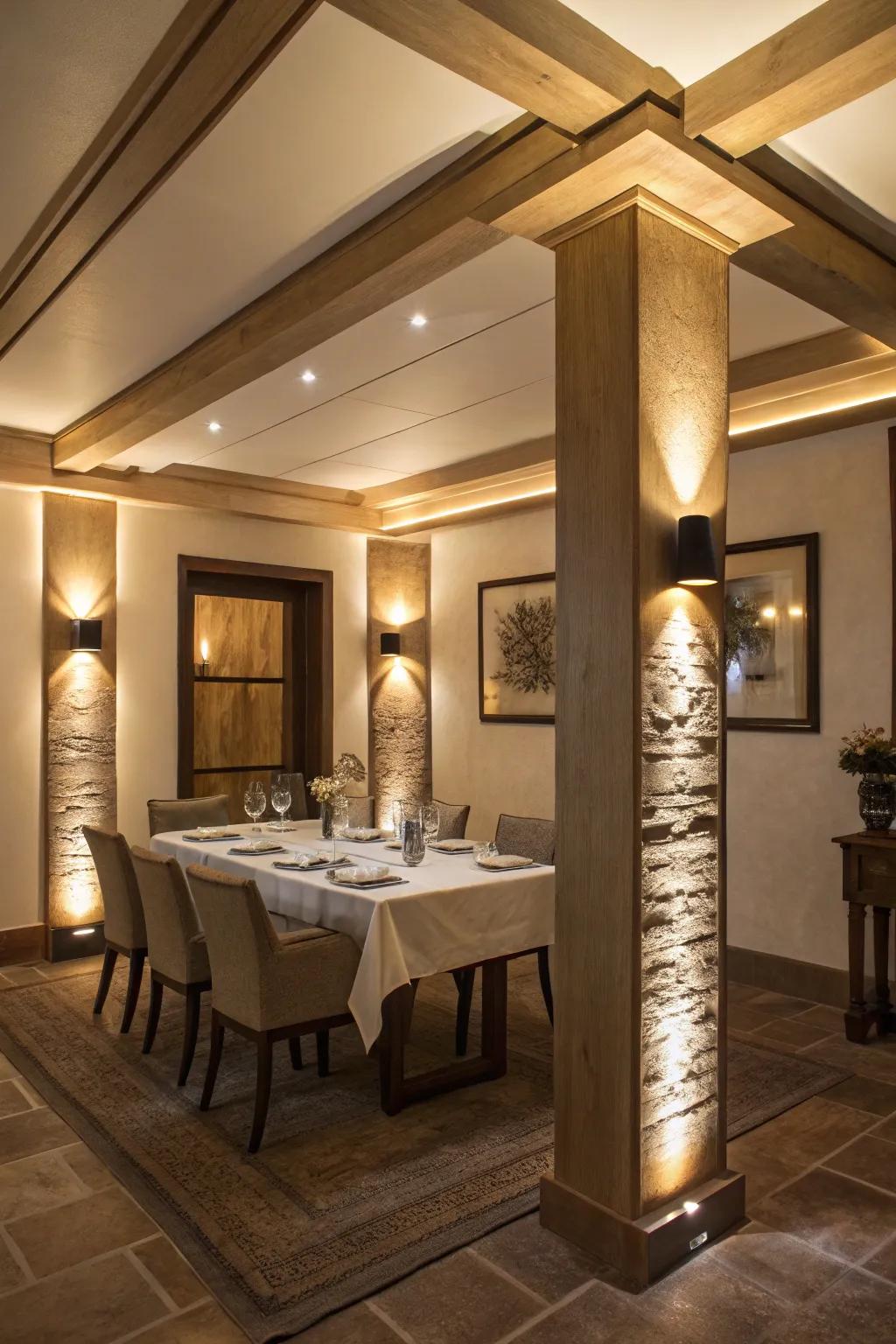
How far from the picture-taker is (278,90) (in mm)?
2340

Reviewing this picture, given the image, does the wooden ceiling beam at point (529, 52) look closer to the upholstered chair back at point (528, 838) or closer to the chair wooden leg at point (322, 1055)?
the upholstered chair back at point (528, 838)

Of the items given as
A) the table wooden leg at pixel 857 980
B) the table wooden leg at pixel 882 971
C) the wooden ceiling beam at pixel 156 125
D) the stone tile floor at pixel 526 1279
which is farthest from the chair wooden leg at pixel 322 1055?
the wooden ceiling beam at pixel 156 125

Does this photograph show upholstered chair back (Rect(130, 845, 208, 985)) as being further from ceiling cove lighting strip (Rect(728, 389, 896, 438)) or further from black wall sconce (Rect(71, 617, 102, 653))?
ceiling cove lighting strip (Rect(728, 389, 896, 438))

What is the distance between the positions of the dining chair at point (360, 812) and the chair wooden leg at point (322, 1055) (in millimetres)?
1717

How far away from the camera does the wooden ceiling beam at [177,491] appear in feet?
17.8

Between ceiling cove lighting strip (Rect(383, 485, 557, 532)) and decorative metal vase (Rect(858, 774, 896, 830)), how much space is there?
8.80 ft

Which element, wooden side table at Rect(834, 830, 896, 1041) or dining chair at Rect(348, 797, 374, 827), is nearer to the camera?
wooden side table at Rect(834, 830, 896, 1041)

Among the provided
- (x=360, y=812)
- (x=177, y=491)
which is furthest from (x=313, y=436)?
(x=360, y=812)

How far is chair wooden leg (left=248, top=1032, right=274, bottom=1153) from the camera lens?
3.16 meters

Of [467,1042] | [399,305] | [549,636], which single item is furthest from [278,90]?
[549,636]

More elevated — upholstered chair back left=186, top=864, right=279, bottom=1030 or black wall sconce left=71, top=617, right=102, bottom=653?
black wall sconce left=71, top=617, right=102, bottom=653

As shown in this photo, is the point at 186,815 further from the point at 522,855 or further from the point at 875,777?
the point at 875,777

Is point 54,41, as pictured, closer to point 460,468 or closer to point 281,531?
point 460,468

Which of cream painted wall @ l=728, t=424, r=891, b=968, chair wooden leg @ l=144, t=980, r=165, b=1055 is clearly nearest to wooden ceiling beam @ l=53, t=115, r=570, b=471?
chair wooden leg @ l=144, t=980, r=165, b=1055
